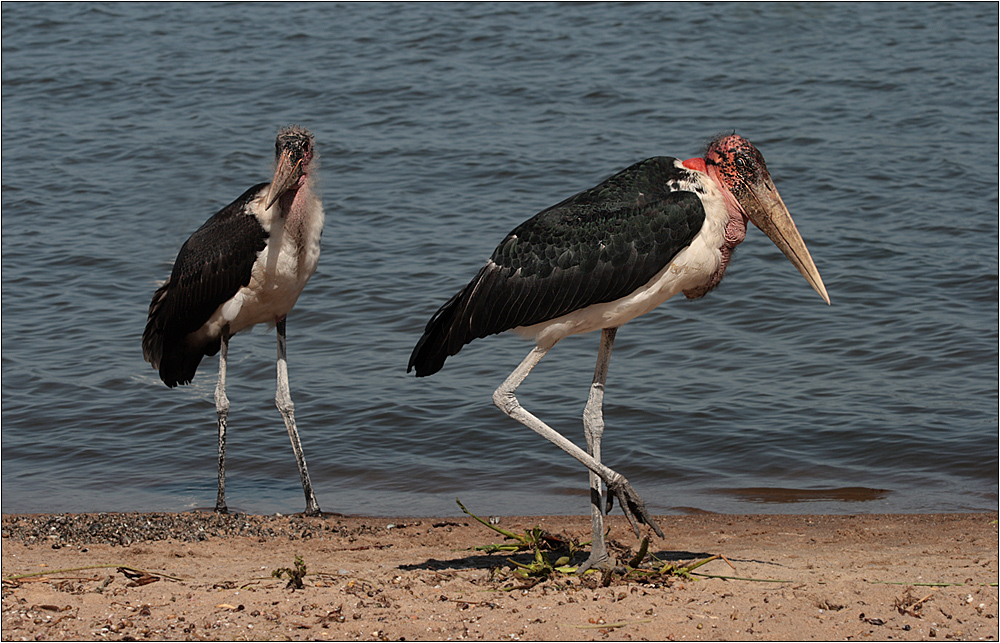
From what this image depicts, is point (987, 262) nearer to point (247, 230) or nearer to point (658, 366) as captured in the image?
point (658, 366)

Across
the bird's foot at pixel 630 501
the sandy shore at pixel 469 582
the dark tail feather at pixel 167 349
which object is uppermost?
the dark tail feather at pixel 167 349

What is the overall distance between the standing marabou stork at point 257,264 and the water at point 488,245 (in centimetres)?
86

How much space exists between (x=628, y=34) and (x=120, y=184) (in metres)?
8.18

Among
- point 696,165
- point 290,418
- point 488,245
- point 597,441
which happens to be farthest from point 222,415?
point 488,245

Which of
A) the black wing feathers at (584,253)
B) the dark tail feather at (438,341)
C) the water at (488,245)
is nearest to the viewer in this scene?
the black wing feathers at (584,253)

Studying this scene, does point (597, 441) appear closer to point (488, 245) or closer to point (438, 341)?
point (438, 341)

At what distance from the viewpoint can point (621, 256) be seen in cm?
503

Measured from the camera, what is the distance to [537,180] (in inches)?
514

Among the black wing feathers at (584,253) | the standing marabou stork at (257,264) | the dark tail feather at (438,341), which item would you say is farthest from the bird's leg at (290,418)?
the black wing feathers at (584,253)

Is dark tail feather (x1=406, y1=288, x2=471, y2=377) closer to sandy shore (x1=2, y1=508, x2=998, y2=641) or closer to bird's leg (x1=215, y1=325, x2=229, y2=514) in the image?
sandy shore (x1=2, y1=508, x2=998, y2=641)

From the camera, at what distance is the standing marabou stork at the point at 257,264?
6.78 meters

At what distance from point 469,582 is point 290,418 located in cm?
228

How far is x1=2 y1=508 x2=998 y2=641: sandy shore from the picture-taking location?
14.9ft

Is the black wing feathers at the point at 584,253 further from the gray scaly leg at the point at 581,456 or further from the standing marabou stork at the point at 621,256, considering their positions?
the gray scaly leg at the point at 581,456
